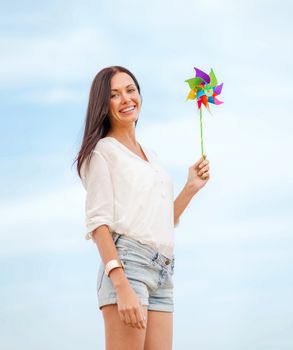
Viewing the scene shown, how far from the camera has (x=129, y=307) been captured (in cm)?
338

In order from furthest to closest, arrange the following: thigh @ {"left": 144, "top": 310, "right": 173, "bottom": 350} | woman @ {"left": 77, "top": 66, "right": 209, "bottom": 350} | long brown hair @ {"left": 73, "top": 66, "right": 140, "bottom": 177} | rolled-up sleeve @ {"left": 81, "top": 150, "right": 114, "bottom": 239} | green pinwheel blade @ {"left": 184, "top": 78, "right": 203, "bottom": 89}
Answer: green pinwheel blade @ {"left": 184, "top": 78, "right": 203, "bottom": 89} → long brown hair @ {"left": 73, "top": 66, "right": 140, "bottom": 177} → thigh @ {"left": 144, "top": 310, "right": 173, "bottom": 350} → rolled-up sleeve @ {"left": 81, "top": 150, "right": 114, "bottom": 239} → woman @ {"left": 77, "top": 66, "right": 209, "bottom": 350}

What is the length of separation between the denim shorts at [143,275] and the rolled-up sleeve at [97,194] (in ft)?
0.44

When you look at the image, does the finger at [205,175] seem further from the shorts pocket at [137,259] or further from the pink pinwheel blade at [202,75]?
the shorts pocket at [137,259]

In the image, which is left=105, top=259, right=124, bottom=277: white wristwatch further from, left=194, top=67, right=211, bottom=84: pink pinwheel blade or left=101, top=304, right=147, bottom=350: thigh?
left=194, top=67, right=211, bottom=84: pink pinwheel blade

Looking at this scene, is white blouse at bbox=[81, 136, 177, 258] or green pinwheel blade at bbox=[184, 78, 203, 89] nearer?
white blouse at bbox=[81, 136, 177, 258]

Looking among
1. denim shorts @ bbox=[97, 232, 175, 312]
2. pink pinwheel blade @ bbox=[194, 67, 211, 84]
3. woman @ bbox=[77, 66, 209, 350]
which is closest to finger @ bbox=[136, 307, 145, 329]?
woman @ bbox=[77, 66, 209, 350]

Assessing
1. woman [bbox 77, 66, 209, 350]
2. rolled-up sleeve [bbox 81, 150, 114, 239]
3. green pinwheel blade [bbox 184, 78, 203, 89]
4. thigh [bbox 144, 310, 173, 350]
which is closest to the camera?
woman [bbox 77, 66, 209, 350]

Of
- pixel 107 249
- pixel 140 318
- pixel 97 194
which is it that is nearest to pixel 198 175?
pixel 97 194

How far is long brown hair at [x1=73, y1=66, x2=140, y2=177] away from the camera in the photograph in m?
3.87

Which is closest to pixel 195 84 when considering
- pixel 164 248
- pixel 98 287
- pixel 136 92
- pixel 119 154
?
pixel 136 92

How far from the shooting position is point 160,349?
12.3 ft

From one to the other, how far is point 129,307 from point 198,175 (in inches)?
46.7

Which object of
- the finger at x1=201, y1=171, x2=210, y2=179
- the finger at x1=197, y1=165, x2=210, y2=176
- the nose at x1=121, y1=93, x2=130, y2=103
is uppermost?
the nose at x1=121, y1=93, x2=130, y2=103

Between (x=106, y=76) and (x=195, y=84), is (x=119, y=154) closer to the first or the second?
(x=106, y=76)
